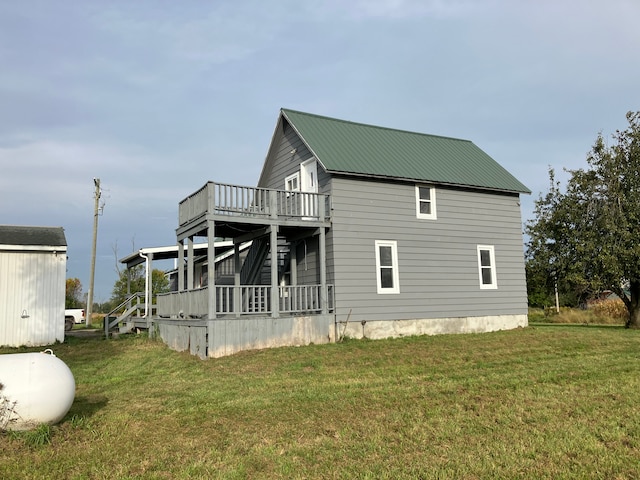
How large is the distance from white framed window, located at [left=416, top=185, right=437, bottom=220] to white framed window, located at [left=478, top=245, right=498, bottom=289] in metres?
2.43

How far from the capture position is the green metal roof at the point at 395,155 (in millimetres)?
18109

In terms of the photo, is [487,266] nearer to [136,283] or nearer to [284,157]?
[284,157]

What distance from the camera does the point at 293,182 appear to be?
20.0 metres

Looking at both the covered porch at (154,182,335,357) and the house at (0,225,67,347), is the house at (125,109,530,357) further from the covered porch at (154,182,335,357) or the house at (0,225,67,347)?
the house at (0,225,67,347)

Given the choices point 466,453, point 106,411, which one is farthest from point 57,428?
point 466,453

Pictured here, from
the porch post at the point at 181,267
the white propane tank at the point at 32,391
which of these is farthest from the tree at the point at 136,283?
the white propane tank at the point at 32,391

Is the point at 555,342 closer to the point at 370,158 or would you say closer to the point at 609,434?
the point at 370,158

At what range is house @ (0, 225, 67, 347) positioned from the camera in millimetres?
18844

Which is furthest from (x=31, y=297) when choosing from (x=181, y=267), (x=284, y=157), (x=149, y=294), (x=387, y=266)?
(x=387, y=266)

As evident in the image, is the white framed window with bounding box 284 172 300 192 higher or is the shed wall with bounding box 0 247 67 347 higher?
the white framed window with bounding box 284 172 300 192

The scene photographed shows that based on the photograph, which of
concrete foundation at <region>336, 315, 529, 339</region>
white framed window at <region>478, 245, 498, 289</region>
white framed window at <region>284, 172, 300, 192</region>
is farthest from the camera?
white framed window at <region>478, 245, 498, 289</region>

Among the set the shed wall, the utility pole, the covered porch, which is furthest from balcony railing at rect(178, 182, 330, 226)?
the utility pole

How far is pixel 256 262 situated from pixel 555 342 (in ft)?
31.5

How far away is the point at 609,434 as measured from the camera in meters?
6.46
